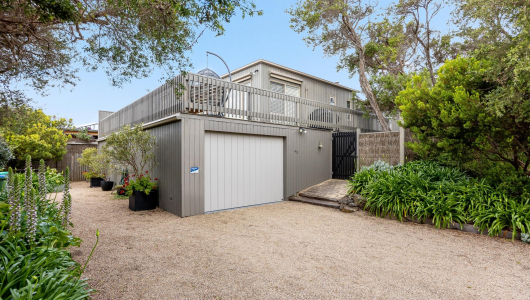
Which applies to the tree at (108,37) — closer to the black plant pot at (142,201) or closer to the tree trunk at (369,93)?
the black plant pot at (142,201)

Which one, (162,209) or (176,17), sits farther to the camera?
(162,209)

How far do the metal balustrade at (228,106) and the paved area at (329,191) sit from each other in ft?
6.49

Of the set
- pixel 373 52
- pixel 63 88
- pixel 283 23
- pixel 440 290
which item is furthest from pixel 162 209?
pixel 373 52

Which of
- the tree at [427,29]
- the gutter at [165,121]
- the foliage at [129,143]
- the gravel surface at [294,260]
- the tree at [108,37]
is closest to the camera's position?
the gravel surface at [294,260]

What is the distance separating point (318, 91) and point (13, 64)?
10480 mm

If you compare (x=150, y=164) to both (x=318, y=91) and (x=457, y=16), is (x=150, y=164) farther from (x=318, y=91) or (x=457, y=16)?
(x=457, y=16)

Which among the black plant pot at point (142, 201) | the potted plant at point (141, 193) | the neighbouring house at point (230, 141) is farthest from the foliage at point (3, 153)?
the black plant pot at point (142, 201)

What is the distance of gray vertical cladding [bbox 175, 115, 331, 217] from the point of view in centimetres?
554

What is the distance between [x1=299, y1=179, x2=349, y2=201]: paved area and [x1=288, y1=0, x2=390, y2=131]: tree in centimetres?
373

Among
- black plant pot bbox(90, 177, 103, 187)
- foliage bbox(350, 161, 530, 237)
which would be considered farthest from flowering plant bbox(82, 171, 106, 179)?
foliage bbox(350, 161, 530, 237)

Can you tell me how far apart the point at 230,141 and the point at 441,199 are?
15.6 ft

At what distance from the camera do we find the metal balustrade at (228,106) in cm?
563

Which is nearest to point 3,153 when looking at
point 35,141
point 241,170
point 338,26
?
point 35,141

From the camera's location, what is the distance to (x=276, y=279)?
2732 millimetres
